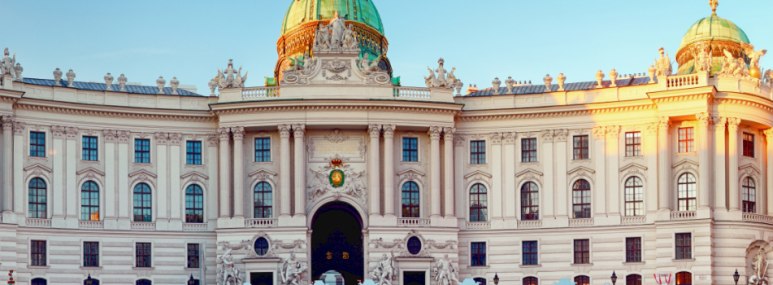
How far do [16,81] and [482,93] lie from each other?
97.2ft

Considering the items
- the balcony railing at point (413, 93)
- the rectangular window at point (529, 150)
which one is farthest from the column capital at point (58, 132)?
the rectangular window at point (529, 150)

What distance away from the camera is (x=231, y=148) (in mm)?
81938

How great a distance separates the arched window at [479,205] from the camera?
8300 cm

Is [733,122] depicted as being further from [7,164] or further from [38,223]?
[7,164]

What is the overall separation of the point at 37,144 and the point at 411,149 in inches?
869

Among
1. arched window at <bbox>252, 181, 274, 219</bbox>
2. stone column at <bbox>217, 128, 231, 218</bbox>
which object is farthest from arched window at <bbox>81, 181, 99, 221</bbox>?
arched window at <bbox>252, 181, 274, 219</bbox>

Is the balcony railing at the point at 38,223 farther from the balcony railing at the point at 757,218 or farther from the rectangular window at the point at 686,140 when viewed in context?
the balcony railing at the point at 757,218

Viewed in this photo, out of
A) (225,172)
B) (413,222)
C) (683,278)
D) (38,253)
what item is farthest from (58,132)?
(683,278)

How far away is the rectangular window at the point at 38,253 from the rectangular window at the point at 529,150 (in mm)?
28779

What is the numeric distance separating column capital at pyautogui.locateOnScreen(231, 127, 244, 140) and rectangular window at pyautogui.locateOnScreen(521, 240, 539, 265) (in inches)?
710

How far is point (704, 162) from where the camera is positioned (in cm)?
7831

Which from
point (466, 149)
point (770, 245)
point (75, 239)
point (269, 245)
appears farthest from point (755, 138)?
point (75, 239)

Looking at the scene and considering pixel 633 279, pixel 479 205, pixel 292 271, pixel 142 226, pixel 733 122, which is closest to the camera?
pixel 292 271

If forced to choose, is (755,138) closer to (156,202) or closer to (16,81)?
(156,202)
